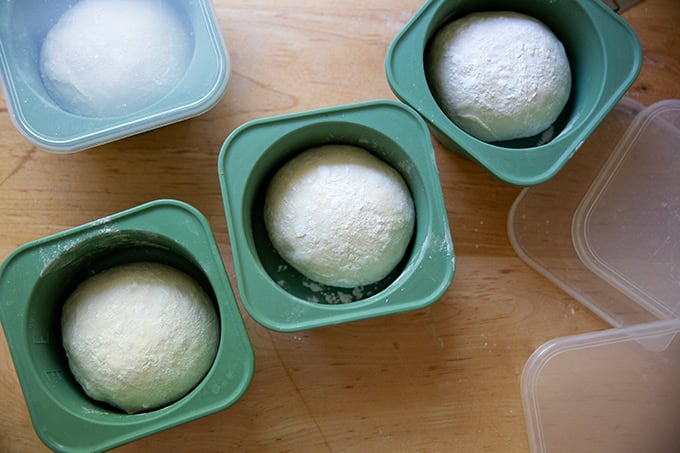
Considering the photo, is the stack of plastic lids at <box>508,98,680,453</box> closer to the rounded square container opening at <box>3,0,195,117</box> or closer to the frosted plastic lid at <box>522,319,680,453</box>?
the frosted plastic lid at <box>522,319,680,453</box>

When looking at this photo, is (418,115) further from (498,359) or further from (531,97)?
(498,359)

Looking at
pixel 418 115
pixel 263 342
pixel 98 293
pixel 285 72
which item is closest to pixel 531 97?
pixel 418 115

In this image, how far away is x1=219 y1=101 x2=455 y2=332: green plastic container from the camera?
0.64 m

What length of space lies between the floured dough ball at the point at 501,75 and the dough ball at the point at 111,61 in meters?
0.32

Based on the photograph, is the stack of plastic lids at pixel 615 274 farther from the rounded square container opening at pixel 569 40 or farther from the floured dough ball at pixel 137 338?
the floured dough ball at pixel 137 338

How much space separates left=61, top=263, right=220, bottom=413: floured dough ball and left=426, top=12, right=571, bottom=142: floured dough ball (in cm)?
40

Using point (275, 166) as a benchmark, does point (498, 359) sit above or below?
below

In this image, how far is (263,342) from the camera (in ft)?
2.55

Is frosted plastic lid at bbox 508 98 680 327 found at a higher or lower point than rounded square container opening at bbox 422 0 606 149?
lower

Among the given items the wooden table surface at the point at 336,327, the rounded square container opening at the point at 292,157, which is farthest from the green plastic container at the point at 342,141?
the wooden table surface at the point at 336,327

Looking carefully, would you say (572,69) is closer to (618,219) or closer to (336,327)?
(618,219)

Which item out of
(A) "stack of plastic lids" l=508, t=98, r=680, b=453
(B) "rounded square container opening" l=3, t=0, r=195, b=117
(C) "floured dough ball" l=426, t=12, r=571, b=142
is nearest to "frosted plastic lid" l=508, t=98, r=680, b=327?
(A) "stack of plastic lids" l=508, t=98, r=680, b=453

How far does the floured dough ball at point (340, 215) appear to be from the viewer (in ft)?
2.30

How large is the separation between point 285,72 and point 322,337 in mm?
344
